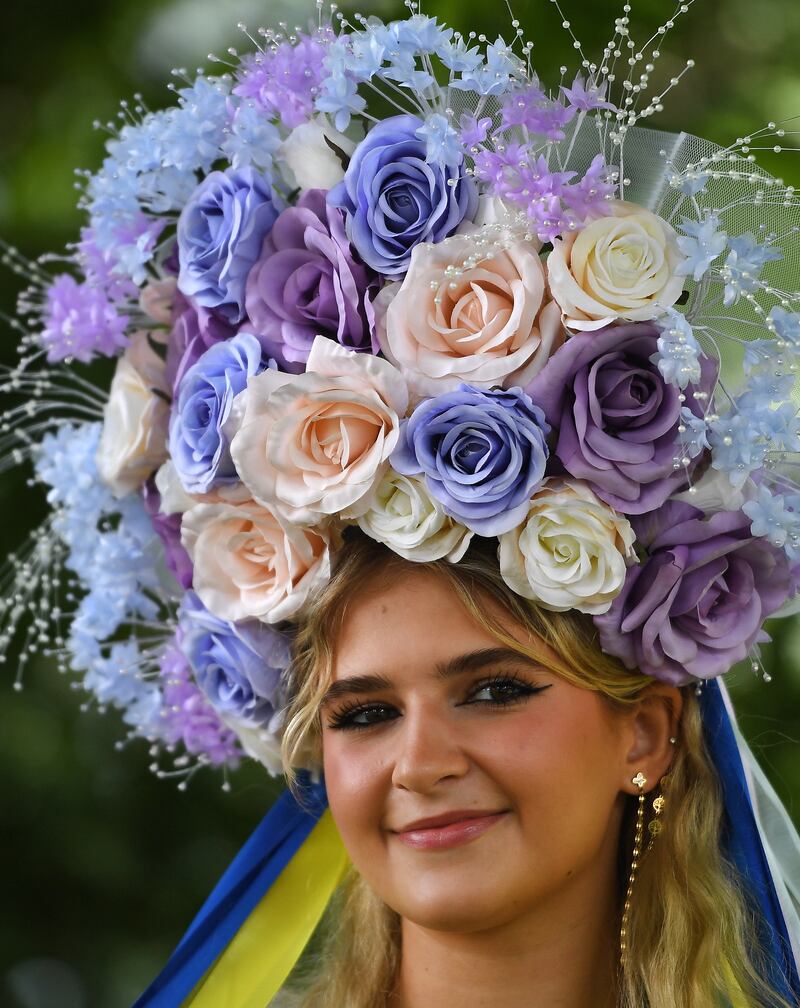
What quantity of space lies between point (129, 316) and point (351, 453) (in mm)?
686

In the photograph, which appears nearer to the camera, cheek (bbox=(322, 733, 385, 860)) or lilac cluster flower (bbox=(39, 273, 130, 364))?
cheek (bbox=(322, 733, 385, 860))

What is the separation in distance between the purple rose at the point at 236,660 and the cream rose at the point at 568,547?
50 cm

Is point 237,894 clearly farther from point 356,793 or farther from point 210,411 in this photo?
point 210,411

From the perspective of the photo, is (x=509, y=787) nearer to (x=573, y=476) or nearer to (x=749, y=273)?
(x=573, y=476)

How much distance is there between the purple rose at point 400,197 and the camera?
2037mm

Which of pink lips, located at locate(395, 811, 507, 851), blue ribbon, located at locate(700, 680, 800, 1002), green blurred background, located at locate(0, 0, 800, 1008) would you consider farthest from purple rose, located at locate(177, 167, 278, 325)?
green blurred background, located at locate(0, 0, 800, 1008)

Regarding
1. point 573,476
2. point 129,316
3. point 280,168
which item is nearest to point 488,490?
point 573,476

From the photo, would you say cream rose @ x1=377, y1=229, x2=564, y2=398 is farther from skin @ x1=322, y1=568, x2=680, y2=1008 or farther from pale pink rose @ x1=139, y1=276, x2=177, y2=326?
pale pink rose @ x1=139, y1=276, x2=177, y2=326

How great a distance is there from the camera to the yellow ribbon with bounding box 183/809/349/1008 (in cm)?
254

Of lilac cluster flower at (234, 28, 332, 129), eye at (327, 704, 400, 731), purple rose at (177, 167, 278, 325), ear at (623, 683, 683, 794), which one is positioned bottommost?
ear at (623, 683, 683, 794)

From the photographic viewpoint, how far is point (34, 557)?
2797 mm

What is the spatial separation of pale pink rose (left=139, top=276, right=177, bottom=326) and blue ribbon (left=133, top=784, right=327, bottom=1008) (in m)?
0.88

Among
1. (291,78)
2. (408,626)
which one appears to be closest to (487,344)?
(408,626)

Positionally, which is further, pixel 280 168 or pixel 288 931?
pixel 288 931
